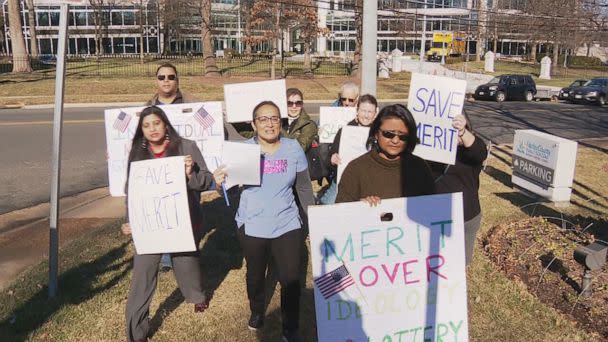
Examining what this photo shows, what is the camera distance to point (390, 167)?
3.25 metres

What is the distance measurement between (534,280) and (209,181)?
3.36m

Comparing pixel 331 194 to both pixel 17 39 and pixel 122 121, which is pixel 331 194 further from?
pixel 17 39

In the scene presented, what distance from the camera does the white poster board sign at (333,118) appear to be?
592cm

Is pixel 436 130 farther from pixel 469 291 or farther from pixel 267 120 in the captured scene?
pixel 469 291

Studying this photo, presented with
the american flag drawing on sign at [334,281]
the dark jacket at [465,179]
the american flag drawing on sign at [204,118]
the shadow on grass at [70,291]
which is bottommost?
the shadow on grass at [70,291]

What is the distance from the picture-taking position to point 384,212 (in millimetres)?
2912

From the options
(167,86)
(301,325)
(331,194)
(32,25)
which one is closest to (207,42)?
(32,25)

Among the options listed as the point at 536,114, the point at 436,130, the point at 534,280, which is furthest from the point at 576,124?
the point at 436,130

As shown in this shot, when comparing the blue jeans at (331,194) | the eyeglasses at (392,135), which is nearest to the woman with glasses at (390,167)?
the eyeglasses at (392,135)

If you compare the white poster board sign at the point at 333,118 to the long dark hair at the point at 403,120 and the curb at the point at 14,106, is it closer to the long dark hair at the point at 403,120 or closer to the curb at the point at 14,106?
the long dark hair at the point at 403,120

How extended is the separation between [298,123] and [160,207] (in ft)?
6.39

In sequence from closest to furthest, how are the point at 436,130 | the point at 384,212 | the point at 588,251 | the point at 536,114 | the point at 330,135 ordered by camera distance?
the point at 384,212 < the point at 436,130 < the point at 588,251 < the point at 330,135 < the point at 536,114

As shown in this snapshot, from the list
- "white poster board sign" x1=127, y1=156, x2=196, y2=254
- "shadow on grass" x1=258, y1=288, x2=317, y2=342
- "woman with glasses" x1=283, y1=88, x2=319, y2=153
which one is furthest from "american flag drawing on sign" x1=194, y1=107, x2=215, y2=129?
"shadow on grass" x1=258, y1=288, x2=317, y2=342

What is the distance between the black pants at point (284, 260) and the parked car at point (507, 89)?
25.1m
